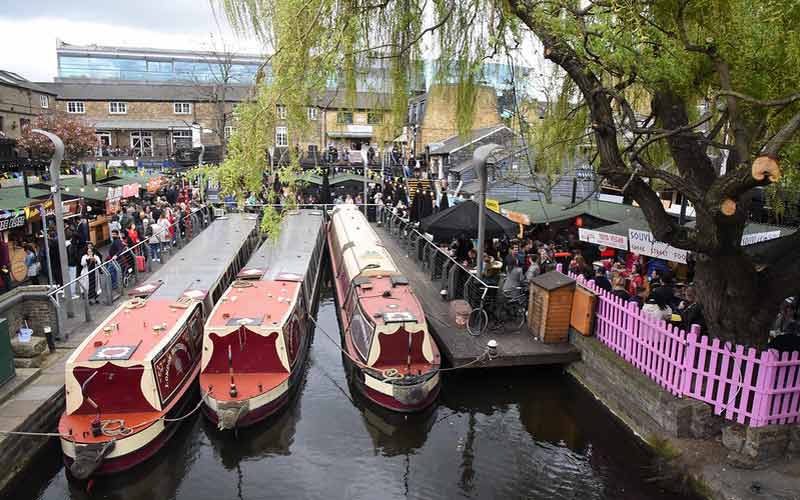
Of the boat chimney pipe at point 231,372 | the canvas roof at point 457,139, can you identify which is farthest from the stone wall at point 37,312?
the canvas roof at point 457,139

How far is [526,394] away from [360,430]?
140 inches

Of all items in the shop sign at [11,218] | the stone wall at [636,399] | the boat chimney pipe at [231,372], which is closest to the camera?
the stone wall at [636,399]

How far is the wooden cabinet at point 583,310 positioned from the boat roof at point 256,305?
6.01 metres

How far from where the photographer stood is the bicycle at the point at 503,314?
12.3m

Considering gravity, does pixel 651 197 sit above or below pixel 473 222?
above

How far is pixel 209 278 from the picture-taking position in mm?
12797

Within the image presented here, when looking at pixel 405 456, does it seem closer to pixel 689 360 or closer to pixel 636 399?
pixel 636 399

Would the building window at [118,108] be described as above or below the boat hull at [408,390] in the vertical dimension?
above

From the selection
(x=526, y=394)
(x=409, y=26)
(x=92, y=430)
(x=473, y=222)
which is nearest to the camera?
(x=92, y=430)

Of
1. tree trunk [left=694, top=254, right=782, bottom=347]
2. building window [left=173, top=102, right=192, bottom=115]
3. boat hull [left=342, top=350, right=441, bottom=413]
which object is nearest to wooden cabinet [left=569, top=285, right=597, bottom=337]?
tree trunk [left=694, top=254, right=782, bottom=347]

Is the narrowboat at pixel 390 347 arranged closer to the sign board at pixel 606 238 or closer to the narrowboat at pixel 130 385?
the narrowboat at pixel 130 385

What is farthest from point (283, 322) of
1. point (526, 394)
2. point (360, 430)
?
point (526, 394)

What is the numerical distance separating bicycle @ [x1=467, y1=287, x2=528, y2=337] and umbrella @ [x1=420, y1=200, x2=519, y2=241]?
2185 mm

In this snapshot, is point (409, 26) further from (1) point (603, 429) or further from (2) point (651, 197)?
(1) point (603, 429)
